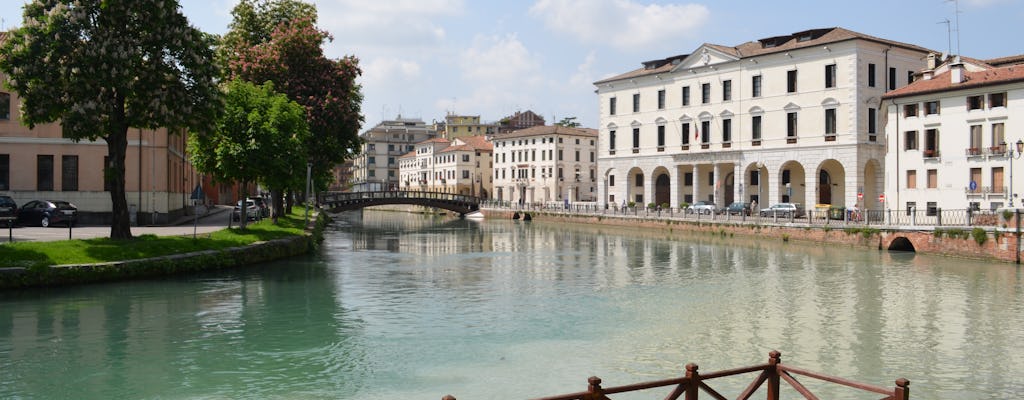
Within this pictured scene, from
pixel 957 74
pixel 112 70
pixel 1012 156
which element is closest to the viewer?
pixel 112 70

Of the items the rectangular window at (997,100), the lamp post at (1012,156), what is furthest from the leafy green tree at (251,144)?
the rectangular window at (997,100)

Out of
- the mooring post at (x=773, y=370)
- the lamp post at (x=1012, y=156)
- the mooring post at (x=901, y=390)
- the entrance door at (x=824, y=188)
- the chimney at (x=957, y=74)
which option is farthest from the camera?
the entrance door at (x=824, y=188)

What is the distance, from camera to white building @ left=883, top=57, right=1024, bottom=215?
45250 mm

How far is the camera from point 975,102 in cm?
4691

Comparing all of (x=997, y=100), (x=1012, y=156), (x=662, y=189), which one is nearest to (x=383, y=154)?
(x=662, y=189)

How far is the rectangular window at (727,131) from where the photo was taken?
7325cm

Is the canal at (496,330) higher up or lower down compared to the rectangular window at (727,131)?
lower down

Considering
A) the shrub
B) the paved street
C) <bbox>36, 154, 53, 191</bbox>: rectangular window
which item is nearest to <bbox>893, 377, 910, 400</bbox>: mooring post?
the paved street

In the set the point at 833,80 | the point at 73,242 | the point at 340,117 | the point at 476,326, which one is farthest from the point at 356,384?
the point at 833,80

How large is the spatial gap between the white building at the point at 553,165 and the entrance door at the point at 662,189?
91.8 ft

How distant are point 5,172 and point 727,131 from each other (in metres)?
55.4

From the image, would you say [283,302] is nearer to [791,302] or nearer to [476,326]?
[476,326]

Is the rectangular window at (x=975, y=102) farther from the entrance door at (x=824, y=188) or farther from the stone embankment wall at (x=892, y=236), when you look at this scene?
the entrance door at (x=824, y=188)

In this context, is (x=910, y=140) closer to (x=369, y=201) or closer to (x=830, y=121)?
(x=830, y=121)
